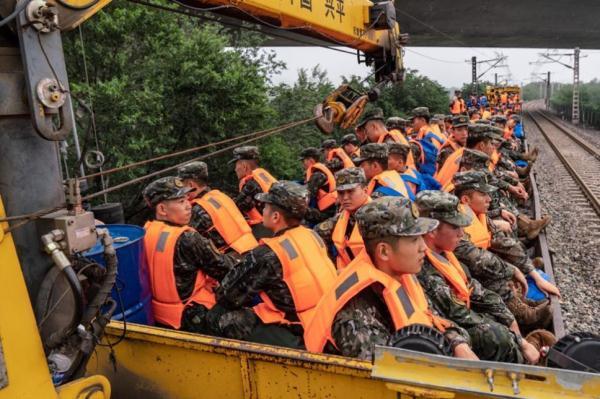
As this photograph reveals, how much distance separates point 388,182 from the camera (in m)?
5.25

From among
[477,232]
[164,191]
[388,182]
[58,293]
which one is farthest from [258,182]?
[58,293]

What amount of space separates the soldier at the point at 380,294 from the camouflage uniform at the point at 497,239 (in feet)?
7.26

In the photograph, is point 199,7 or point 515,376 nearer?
point 515,376

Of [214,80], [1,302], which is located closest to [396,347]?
[1,302]

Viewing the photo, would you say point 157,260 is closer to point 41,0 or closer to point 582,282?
point 41,0

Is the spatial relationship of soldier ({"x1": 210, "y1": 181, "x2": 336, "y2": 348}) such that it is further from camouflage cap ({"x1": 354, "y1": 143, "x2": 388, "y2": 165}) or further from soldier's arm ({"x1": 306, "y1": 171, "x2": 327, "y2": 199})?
soldier's arm ({"x1": 306, "y1": 171, "x2": 327, "y2": 199})

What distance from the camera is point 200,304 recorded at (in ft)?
12.6

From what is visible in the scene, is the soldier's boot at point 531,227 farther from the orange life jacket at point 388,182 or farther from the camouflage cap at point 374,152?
the camouflage cap at point 374,152

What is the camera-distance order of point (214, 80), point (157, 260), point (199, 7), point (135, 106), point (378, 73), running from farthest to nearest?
1. point (214, 80)
2. point (135, 106)
3. point (378, 73)
4. point (157, 260)
5. point (199, 7)

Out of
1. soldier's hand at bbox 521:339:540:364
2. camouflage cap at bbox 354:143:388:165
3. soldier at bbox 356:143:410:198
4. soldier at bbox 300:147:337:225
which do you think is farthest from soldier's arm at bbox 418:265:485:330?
soldier at bbox 300:147:337:225

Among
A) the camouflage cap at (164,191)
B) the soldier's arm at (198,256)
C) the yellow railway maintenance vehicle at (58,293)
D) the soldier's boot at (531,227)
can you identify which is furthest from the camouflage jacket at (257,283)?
the soldier's boot at (531,227)

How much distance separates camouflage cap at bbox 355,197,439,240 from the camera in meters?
2.53

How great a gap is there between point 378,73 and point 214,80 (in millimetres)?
5094

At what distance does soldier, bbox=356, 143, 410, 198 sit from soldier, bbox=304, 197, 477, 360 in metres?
2.56
